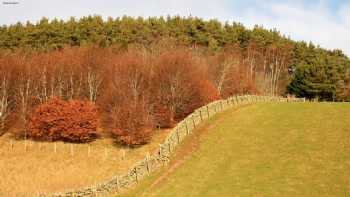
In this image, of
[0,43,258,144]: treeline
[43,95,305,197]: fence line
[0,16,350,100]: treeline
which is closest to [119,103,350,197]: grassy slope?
[43,95,305,197]: fence line

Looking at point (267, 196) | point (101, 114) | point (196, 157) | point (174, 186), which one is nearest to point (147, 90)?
point (101, 114)

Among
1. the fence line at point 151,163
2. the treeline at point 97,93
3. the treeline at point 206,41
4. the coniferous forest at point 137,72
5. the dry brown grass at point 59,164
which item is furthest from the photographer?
the treeline at point 206,41

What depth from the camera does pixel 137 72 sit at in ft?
270

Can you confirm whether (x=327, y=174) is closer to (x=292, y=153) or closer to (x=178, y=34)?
(x=292, y=153)

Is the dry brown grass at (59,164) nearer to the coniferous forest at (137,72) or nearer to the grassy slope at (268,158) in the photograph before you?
the coniferous forest at (137,72)

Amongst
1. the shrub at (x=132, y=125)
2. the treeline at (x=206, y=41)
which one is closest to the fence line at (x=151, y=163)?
the shrub at (x=132, y=125)

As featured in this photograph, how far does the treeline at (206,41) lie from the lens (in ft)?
337

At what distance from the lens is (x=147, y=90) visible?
79625mm

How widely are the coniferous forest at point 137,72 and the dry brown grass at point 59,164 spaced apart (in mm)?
2379

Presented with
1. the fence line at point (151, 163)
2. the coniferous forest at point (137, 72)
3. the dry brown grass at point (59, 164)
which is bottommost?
the dry brown grass at point (59, 164)

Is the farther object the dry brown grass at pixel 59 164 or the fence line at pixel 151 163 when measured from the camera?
the dry brown grass at pixel 59 164

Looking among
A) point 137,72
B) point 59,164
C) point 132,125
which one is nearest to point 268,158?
point 132,125

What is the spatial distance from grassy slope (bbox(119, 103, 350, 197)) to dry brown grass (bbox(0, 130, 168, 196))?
1049 cm

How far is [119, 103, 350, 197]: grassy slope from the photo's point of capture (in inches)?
1665
